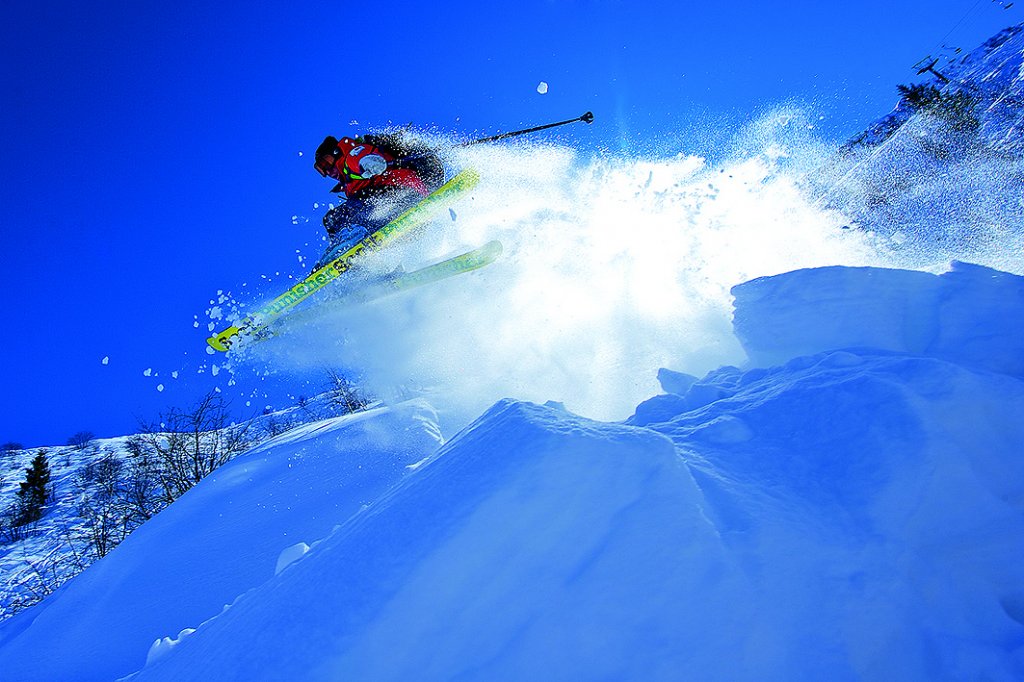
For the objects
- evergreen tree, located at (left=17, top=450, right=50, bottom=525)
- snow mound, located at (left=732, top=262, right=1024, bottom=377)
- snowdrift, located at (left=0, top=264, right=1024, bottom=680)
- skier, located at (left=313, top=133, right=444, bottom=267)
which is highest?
skier, located at (left=313, top=133, right=444, bottom=267)

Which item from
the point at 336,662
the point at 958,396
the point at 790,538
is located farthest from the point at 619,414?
the point at 336,662

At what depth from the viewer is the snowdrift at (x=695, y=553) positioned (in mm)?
A: 1497

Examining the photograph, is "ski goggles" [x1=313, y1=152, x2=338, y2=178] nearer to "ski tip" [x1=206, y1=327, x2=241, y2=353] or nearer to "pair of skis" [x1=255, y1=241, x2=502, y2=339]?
"pair of skis" [x1=255, y1=241, x2=502, y2=339]

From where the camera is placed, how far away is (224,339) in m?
10.6

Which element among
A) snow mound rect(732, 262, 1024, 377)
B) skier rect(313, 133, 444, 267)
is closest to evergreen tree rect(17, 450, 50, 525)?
skier rect(313, 133, 444, 267)

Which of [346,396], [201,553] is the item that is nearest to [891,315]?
[201,553]

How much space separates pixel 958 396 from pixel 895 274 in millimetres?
3085

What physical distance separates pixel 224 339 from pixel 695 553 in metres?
11.7

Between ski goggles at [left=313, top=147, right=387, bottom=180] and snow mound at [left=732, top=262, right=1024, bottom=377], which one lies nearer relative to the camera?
snow mound at [left=732, top=262, right=1024, bottom=377]

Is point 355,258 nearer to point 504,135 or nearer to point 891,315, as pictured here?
point 504,135

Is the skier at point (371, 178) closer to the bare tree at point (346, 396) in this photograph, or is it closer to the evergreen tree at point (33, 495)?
the bare tree at point (346, 396)

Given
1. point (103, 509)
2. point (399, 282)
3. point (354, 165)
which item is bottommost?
point (103, 509)

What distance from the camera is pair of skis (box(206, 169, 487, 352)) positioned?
1041cm

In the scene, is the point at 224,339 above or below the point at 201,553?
above
